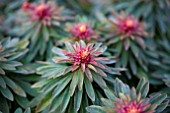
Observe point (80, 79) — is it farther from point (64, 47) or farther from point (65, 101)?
point (64, 47)

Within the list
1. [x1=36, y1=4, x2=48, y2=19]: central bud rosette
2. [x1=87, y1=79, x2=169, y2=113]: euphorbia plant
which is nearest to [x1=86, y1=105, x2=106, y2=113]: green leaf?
[x1=87, y1=79, x2=169, y2=113]: euphorbia plant

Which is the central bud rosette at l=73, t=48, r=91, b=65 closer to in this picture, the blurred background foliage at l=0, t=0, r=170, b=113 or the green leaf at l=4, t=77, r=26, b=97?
the blurred background foliage at l=0, t=0, r=170, b=113

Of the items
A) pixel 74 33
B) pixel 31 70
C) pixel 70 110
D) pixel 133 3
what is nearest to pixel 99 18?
pixel 133 3

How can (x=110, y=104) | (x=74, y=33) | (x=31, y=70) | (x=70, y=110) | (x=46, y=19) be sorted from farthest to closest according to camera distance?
(x=46, y=19)
(x=74, y=33)
(x=31, y=70)
(x=70, y=110)
(x=110, y=104)

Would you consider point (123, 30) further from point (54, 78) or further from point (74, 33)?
point (54, 78)

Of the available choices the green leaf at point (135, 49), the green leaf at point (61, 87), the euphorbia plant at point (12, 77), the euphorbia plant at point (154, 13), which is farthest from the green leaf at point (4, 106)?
the euphorbia plant at point (154, 13)

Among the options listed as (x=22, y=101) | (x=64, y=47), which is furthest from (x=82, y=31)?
(x=22, y=101)

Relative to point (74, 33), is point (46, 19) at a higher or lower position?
higher
